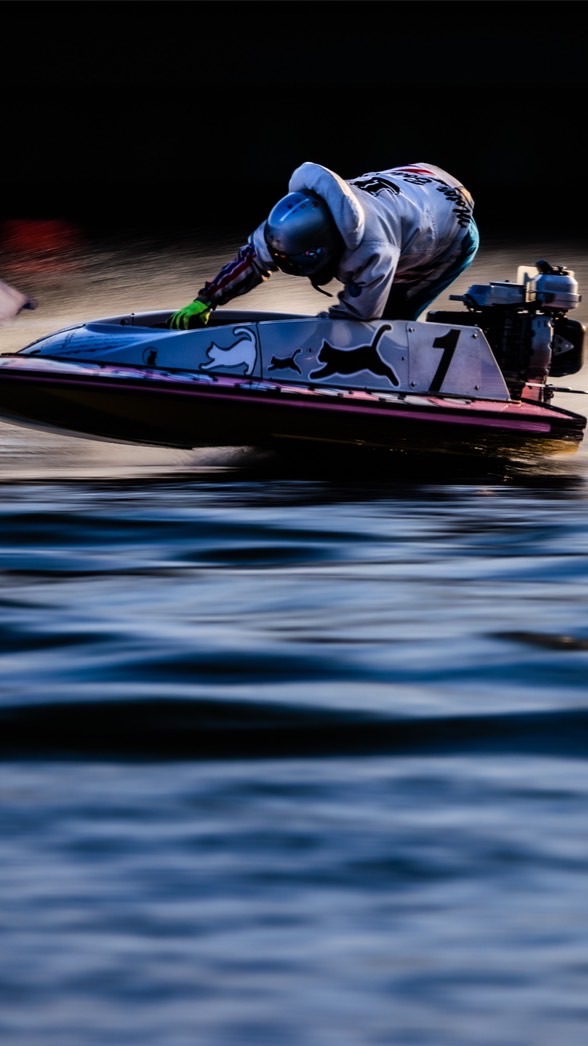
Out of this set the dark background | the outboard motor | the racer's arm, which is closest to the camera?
the racer's arm

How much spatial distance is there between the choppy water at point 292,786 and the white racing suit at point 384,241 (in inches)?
79.1

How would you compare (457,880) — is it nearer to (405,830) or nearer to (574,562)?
(405,830)

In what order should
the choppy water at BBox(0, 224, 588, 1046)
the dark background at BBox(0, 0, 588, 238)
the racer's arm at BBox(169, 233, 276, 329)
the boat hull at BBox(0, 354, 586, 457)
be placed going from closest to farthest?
the choppy water at BBox(0, 224, 588, 1046), the boat hull at BBox(0, 354, 586, 457), the racer's arm at BBox(169, 233, 276, 329), the dark background at BBox(0, 0, 588, 238)

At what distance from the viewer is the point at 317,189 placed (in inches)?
299

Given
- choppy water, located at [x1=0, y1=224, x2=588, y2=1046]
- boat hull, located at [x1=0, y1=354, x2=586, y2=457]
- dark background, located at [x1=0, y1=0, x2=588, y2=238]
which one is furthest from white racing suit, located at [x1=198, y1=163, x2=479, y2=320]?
dark background, located at [x1=0, y1=0, x2=588, y2=238]

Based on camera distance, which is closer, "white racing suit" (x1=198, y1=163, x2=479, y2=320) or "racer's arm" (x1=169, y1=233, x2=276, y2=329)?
"white racing suit" (x1=198, y1=163, x2=479, y2=320)

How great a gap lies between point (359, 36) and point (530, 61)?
1.77 metres

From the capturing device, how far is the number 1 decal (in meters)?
7.94

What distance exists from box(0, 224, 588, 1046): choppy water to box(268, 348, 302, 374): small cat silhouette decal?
67.0 inches

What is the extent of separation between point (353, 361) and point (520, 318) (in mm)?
1138

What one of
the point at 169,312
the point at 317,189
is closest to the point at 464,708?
the point at 317,189

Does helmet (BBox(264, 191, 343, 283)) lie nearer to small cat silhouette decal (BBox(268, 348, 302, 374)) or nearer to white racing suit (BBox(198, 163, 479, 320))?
white racing suit (BBox(198, 163, 479, 320))

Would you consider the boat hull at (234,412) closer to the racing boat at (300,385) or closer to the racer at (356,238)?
the racing boat at (300,385)

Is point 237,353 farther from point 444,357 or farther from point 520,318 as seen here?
point 520,318
